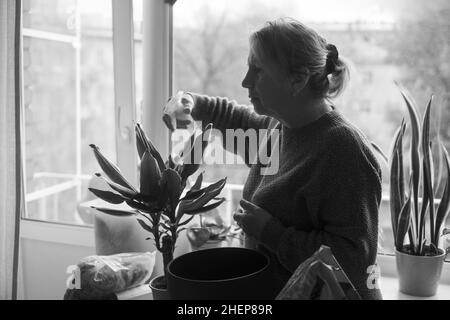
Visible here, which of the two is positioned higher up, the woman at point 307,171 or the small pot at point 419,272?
the woman at point 307,171

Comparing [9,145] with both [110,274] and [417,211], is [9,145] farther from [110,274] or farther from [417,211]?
[417,211]

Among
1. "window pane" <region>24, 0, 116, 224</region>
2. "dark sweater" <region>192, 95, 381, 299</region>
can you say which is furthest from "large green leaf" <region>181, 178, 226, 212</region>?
"window pane" <region>24, 0, 116, 224</region>

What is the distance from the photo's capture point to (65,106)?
2.71 meters

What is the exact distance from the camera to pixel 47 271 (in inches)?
108

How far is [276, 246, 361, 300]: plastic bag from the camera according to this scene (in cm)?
93

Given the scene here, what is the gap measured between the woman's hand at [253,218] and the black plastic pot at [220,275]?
3.7 inches

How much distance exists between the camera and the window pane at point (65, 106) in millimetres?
2584

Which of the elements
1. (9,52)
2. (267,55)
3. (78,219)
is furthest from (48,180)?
(267,55)

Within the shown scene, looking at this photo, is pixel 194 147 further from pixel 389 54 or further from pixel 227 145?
pixel 389 54

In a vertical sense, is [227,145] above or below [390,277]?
above

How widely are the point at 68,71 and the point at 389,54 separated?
63.6 inches

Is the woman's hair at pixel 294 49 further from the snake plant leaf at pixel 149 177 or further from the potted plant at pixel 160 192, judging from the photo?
the snake plant leaf at pixel 149 177

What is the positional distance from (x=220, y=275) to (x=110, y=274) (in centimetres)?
62

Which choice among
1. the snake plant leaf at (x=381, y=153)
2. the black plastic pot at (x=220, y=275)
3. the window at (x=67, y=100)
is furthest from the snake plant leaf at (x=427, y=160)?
the window at (x=67, y=100)
